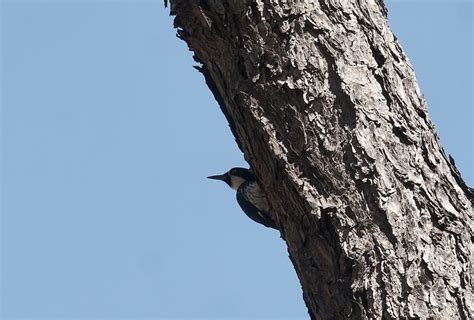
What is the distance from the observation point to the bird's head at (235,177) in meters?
6.65

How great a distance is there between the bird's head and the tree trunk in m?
2.69

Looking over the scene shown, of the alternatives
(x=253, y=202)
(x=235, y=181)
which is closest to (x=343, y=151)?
(x=253, y=202)

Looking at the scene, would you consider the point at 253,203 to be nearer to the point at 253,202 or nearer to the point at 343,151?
the point at 253,202

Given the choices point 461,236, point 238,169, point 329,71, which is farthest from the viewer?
point 238,169

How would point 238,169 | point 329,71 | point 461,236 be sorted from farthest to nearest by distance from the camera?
point 238,169 < point 329,71 < point 461,236

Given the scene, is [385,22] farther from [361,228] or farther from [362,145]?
[361,228]

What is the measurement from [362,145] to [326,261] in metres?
0.48

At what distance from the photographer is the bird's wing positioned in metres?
5.29

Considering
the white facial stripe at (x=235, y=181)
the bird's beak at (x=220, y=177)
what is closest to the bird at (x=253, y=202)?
the white facial stripe at (x=235, y=181)

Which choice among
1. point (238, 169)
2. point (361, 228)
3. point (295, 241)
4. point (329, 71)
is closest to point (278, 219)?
point (295, 241)

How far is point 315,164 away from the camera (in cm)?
360

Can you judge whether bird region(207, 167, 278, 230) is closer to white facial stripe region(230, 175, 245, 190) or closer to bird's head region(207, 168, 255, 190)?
bird's head region(207, 168, 255, 190)

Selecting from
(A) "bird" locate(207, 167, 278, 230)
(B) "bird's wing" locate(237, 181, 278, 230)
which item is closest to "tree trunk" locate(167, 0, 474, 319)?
(A) "bird" locate(207, 167, 278, 230)

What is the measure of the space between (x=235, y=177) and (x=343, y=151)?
343 cm
